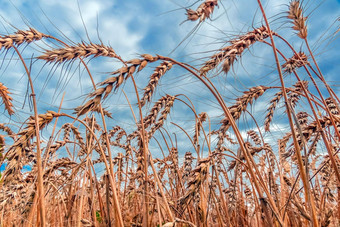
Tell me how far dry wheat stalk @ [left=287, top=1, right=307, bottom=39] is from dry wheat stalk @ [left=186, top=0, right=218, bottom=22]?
907 mm

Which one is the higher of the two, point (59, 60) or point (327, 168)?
point (59, 60)

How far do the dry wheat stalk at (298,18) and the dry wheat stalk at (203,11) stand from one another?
91cm

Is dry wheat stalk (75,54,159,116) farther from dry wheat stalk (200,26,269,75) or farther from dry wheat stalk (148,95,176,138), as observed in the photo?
dry wheat stalk (148,95,176,138)

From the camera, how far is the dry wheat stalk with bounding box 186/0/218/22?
217 cm

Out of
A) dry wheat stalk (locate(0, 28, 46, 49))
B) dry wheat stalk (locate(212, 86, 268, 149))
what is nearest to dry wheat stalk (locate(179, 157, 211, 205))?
dry wheat stalk (locate(212, 86, 268, 149))

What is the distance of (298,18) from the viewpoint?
2.71 meters

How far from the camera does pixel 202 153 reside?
3441 mm

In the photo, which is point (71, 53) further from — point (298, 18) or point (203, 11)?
point (298, 18)

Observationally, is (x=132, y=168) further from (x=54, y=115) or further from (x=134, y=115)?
(x=54, y=115)

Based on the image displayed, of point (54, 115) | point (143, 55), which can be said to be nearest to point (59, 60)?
point (54, 115)

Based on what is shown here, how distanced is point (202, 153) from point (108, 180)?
1339 mm

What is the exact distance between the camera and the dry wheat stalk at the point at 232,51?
6.89 ft

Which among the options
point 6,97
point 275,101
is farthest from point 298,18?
point 6,97

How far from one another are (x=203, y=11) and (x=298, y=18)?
1.08 meters
